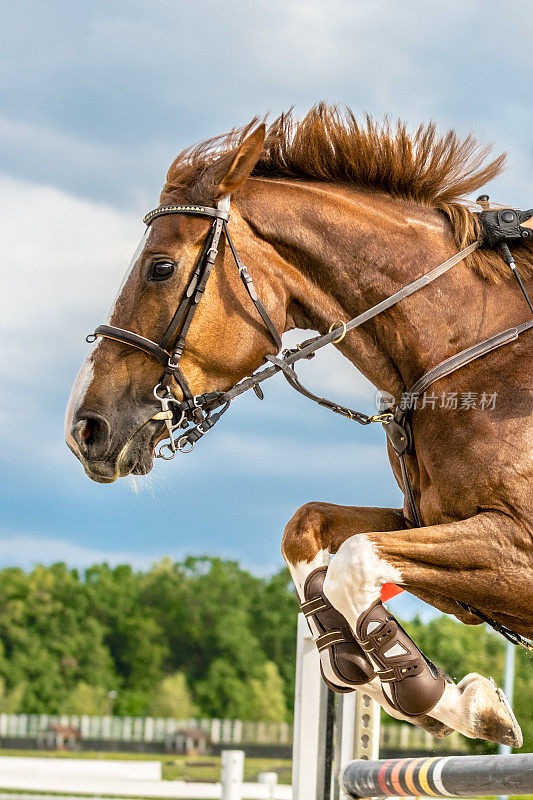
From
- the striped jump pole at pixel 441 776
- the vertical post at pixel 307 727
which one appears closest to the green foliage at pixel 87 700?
the vertical post at pixel 307 727

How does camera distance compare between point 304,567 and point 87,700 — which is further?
point 87,700

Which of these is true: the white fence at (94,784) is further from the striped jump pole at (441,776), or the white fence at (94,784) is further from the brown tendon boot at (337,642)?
the brown tendon boot at (337,642)

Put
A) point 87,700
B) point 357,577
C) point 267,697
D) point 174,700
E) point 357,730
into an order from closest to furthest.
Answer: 1. point 357,577
2. point 357,730
3. point 87,700
4. point 267,697
5. point 174,700

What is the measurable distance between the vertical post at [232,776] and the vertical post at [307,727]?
194 cm

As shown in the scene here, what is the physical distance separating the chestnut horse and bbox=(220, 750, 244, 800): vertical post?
2.87 m

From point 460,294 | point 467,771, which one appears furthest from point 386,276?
point 467,771

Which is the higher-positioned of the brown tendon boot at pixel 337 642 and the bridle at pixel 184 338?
the bridle at pixel 184 338

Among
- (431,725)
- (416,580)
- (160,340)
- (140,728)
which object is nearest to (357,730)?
(431,725)

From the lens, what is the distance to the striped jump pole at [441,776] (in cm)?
292

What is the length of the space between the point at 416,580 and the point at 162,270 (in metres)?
1.39

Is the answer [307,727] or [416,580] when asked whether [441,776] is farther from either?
[307,727]

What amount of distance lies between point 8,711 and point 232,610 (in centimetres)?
1702

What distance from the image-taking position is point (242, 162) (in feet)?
11.8
